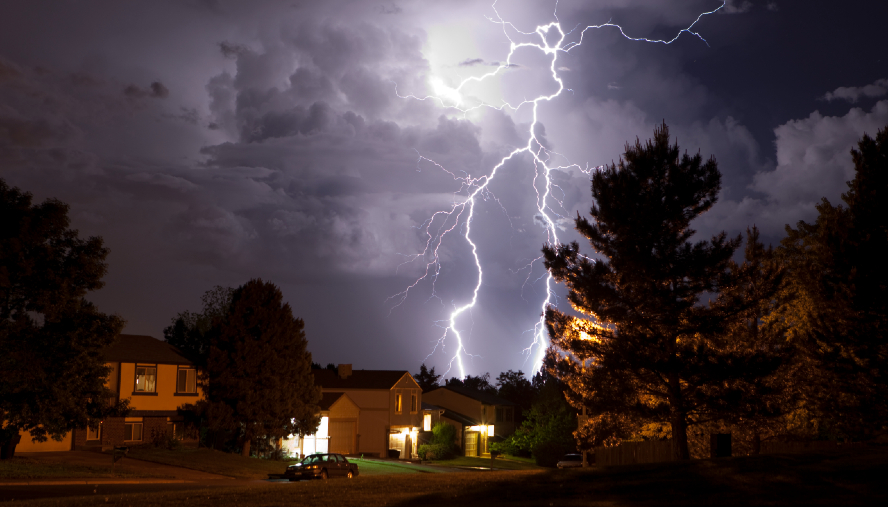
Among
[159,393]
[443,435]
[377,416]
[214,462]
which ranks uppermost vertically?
[159,393]

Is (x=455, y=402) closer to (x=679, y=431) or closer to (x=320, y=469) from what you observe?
(x=320, y=469)

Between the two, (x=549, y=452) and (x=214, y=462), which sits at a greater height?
(x=214, y=462)

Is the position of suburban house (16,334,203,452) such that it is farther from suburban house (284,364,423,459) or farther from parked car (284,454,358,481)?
parked car (284,454,358,481)

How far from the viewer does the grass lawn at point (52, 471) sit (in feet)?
78.2

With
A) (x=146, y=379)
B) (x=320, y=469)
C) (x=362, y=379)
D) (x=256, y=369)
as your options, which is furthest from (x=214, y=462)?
(x=362, y=379)

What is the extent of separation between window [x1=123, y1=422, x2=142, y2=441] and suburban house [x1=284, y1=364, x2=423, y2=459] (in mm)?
11309

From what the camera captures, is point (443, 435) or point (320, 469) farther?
point (443, 435)

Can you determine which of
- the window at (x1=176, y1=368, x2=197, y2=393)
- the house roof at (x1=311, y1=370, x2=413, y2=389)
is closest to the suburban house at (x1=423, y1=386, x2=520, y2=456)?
the house roof at (x1=311, y1=370, x2=413, y2=389)

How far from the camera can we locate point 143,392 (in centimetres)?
3853

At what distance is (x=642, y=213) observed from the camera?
22.6 metres

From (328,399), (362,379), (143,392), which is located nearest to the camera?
(143,392)

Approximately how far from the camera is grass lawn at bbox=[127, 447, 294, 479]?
3047 centimetres

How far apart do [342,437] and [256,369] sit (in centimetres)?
1333

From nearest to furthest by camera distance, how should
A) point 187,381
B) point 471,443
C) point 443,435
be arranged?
point 187,381
point 443,435
point 471,443
